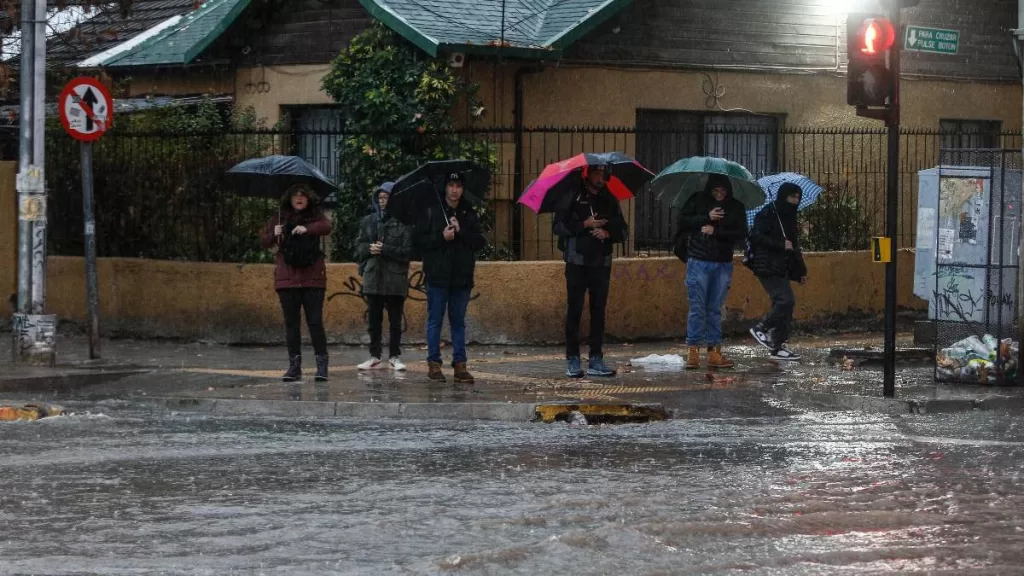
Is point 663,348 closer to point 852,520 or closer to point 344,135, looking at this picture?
point 344,135

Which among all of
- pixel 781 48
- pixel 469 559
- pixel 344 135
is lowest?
pixel 469 559

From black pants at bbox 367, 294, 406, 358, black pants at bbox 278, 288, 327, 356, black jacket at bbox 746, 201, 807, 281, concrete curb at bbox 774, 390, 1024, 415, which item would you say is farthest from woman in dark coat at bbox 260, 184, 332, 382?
black jacket at bbox 746, 201, 807, 281

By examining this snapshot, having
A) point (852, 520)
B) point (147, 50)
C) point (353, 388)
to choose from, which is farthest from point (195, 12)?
point (852, 520)

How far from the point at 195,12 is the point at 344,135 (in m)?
6.27

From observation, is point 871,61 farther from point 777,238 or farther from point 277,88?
point 277,88

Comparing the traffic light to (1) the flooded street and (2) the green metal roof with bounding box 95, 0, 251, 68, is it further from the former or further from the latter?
(2) the green metal roof with bounding box 95, 0, 251, 68

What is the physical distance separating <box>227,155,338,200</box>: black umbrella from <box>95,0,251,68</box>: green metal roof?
604 centimetres

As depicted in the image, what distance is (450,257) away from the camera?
13.3m

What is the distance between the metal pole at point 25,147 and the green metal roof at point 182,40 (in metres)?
4.87

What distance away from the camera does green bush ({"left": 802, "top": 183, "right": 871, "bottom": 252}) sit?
1958 cm

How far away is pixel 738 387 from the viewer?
13.4 metres

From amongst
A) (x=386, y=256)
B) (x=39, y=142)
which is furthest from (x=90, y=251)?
(x=386, y=256)

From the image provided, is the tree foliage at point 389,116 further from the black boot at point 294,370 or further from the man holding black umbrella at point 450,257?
the black boot at point 294,370

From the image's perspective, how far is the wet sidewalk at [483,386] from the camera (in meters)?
12.2
